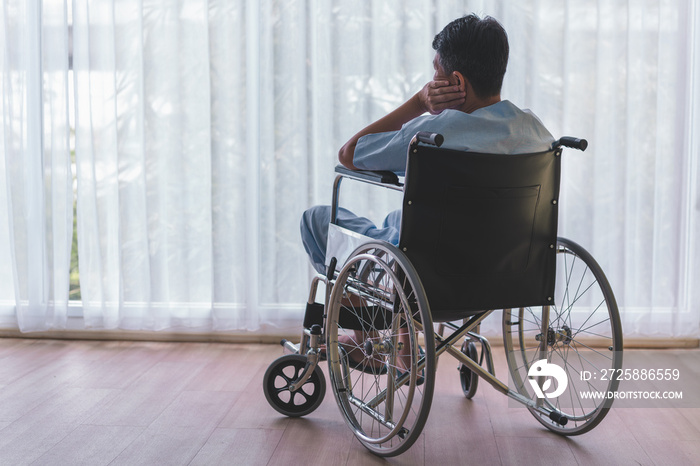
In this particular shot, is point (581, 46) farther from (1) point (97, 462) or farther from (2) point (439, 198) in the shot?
(1) point (97, 462)

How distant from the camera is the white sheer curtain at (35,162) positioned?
2781mm

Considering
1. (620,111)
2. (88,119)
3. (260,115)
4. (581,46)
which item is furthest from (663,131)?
(88,119)

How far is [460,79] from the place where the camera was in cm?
172

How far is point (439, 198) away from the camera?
162 cm

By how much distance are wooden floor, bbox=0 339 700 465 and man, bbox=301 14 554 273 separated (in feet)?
2.38

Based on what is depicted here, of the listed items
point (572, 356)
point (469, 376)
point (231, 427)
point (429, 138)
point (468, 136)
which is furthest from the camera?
point (572, 356)

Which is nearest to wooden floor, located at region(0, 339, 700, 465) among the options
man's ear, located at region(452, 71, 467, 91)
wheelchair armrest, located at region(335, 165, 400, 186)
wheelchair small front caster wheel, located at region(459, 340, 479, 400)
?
wheelchair small front caster wheel, located at region(459, 340, 479, 400)

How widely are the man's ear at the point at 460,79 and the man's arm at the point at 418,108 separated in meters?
0.01

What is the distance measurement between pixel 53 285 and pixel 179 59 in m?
0.99

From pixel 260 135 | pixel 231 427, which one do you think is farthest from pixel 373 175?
pixel 260 135

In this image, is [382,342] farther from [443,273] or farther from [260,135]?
[260,135]

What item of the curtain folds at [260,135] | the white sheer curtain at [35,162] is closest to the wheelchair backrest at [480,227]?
the curtain folds at [260,135]

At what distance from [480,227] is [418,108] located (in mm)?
362

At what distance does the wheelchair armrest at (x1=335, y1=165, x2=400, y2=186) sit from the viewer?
1688 millimetres
